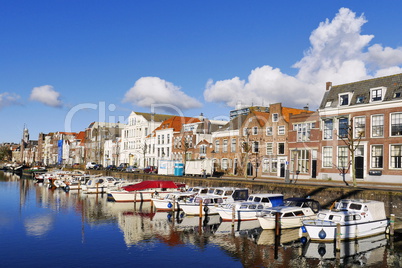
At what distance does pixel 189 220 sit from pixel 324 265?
703 inches

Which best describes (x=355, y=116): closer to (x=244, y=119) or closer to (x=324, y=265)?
(x=244, y=119)

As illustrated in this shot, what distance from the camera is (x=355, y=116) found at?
170ft

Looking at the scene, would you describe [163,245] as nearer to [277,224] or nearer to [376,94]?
[277,224]

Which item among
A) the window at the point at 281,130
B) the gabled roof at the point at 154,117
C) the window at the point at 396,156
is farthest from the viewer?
the gabled roof at the point at 154,117

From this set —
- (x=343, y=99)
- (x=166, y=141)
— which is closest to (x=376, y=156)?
(x=343, y=99)

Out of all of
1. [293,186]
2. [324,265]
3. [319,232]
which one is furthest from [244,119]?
[324,265]

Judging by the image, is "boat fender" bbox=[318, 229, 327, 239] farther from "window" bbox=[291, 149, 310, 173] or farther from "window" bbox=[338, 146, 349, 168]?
"window" bbox=[291, 149, 310, 173]

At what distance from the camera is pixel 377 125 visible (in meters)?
49.3

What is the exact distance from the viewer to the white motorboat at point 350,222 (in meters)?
28.0

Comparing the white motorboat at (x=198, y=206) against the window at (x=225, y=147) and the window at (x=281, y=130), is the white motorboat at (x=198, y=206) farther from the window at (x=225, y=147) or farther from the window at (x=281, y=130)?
the window at (x=225, y=147)

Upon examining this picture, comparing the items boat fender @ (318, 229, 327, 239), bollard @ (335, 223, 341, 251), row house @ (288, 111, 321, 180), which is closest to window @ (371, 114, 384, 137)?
row house @ (288, 111, 321, 180)

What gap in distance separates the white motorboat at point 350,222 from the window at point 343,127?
22.1m

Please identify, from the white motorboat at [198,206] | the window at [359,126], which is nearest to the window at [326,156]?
the window at [359,126]

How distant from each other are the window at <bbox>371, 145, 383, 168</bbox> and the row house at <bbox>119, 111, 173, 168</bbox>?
60016mm
